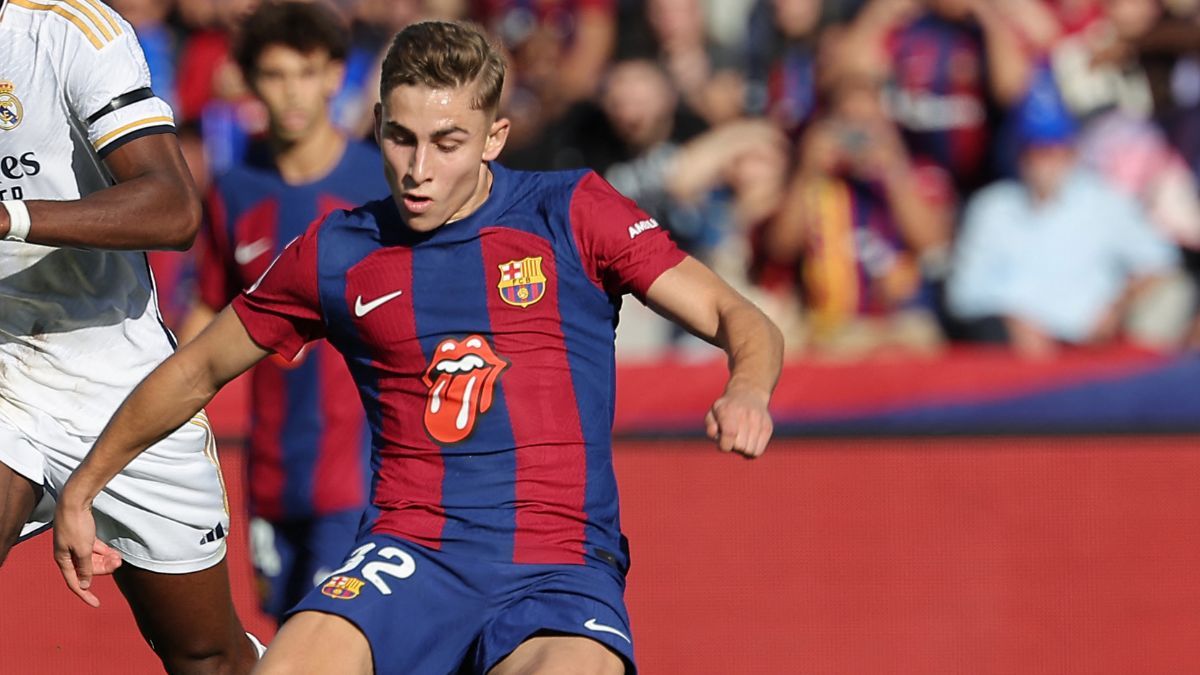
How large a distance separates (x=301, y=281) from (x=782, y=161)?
522cm

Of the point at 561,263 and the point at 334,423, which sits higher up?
the point at 561,263

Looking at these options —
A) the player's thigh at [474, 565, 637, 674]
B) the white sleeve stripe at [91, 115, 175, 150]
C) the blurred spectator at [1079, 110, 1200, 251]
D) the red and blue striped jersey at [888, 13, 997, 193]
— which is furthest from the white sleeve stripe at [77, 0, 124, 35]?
the blurred spectator at [1079, 110, 1200, 251]

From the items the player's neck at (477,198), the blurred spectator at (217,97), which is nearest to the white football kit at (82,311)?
the player's neck at (477,198)

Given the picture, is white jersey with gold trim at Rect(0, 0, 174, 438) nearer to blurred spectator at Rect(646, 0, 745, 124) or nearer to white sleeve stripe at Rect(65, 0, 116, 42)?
white sleeve stripe at Rect(65, 0, 116, 42)

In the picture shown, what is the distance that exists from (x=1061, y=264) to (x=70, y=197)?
17.9 feet

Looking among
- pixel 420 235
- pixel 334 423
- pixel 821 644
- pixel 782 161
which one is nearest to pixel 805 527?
pixel 821 644

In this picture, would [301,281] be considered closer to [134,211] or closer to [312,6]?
[134,211]

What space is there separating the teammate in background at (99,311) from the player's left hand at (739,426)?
141 centimetres

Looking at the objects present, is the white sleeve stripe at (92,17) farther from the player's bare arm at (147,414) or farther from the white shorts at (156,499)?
the white shorts at (156,499)

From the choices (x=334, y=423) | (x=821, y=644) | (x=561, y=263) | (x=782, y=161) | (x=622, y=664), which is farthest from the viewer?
(x=782, y=161)

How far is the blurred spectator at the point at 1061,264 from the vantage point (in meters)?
8.51

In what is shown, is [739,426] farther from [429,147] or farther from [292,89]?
[292,89]

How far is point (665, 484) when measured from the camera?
7.04 metres

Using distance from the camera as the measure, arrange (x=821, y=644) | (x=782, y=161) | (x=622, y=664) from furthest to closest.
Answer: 1. (x=782, y=161)
2. (x=821, y=644)
3. (x=622, y=664)
